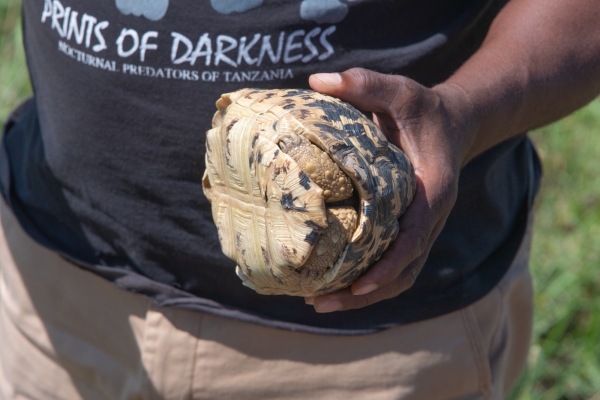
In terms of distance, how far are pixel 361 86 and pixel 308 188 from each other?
0.22m

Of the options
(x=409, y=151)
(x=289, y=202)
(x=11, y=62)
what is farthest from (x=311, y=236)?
(x=11, y=62)

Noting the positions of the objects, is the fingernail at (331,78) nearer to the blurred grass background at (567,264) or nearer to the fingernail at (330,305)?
the fingernail at (330,305)

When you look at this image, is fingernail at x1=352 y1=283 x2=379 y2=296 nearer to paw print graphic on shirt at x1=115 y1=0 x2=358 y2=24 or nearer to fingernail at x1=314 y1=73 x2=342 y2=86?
fingernail at x1=314 y1=73 x2=342 y2=86

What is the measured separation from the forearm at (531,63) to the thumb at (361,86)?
0.25 metres

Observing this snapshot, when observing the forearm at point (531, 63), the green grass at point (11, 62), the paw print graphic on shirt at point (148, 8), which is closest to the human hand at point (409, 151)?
the forearm at point (531, 63)

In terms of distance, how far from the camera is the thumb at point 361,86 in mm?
1184

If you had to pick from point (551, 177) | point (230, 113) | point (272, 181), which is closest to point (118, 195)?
point (230, 113)

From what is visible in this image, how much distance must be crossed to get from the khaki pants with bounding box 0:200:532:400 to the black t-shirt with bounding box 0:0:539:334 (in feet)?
0.18

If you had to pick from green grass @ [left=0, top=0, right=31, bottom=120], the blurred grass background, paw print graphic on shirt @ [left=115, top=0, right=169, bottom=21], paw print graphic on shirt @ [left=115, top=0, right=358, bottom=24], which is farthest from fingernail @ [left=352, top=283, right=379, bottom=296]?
green grass @ [left=0, top=0, right=31, bottom=120]

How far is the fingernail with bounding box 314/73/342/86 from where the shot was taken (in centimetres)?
119

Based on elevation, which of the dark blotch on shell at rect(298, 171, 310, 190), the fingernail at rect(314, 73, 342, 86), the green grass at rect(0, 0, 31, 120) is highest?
the fingernail at rect(314, 73, 342, 86)

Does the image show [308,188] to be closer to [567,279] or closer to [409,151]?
[409,151]

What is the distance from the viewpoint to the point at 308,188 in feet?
3.64

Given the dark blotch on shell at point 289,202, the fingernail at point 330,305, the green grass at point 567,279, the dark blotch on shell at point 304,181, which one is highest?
the dark blotch on shell at point 304,181
